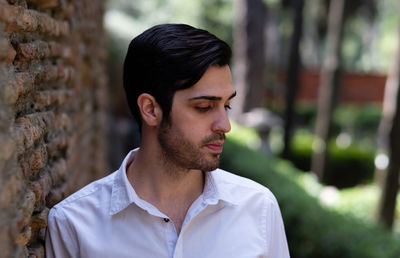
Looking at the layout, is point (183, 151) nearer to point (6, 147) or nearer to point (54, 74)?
point (6, 147)

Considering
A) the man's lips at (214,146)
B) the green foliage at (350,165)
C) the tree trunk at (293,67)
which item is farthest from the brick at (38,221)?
the green foliage at (350,165)

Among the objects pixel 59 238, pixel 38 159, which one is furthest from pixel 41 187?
pixel 59 238

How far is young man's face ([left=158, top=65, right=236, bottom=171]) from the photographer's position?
6.62 ft

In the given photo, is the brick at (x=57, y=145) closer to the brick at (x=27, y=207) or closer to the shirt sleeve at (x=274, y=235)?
the brick at (x=27, y=207)

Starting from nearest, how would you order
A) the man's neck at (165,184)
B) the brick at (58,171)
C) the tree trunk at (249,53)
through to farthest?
1. the man's neck at (165,184)
2. the brick at (58,171)
3. the tree trunk at (249,53)

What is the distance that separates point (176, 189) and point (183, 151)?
0.61 feet

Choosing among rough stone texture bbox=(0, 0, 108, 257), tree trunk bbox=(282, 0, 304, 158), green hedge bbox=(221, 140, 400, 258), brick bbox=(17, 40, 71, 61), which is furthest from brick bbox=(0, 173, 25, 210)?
tree trunk bbox=(282, 0, 304, 158)

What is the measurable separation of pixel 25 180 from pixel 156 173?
1.80ft

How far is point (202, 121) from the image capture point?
2.03 metres

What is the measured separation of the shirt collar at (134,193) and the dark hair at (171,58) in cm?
31

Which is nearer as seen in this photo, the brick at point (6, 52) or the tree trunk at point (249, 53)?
the brick at point (6, 52)

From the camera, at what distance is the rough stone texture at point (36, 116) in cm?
156

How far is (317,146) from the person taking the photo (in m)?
12.0

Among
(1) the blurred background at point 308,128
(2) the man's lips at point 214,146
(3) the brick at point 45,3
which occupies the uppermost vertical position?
(3) the brick at point 45,3
